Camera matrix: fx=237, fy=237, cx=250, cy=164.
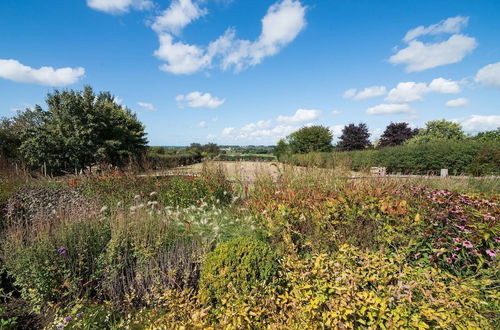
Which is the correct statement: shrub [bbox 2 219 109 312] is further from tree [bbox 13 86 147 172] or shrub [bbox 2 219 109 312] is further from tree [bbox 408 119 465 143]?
tree [bbox 408 119 465 143]

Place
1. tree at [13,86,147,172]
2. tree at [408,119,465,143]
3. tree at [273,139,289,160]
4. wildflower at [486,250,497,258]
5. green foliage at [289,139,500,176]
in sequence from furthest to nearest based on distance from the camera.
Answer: tree at [273,139,289,160] → tree at [408,119,465,143] → tree at [13,86,147,172] → green foliage at [289,139,500,176] → wildflower at [486,250,497,258]

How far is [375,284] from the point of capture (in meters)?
2.04

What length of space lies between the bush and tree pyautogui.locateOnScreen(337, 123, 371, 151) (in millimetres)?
27166

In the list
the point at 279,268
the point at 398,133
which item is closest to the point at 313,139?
the point at 398,133

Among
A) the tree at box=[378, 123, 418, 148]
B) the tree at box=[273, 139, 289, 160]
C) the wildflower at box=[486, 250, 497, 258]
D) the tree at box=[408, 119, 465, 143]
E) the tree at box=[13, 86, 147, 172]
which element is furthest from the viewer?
the tree at box=[273, 139, 289, 160]

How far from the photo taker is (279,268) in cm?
249

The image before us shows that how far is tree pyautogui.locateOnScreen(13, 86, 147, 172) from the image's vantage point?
12758 millimetres

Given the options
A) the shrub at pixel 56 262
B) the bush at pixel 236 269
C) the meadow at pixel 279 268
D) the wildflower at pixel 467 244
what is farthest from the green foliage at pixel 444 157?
the shrub at pixel 56 262

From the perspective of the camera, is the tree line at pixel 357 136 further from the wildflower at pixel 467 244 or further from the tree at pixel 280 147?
the wildflower at pixel 467 244

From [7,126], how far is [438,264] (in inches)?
872

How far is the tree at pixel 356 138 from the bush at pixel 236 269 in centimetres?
2717

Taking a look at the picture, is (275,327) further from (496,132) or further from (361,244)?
(496,132)

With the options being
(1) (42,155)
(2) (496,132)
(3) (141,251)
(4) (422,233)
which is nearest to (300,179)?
(4) (422,233)

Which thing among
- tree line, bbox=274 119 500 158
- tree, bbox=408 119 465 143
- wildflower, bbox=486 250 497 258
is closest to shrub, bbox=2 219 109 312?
wildflower, bbox=486 250 497 258
